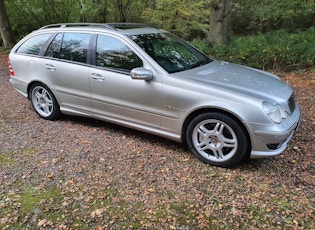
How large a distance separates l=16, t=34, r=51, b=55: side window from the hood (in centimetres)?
265

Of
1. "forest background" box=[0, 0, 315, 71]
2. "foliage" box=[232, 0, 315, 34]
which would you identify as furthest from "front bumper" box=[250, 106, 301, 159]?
"foliage" box=[232, 0, 315, 34]

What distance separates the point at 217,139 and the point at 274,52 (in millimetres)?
5216

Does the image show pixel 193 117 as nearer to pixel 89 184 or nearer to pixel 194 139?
pixel 194 139

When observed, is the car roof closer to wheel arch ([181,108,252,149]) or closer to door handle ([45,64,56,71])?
door handle ([45,64,56,71])

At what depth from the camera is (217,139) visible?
368 cm

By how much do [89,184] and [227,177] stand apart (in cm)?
158

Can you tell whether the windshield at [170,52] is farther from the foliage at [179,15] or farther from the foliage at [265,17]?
the foliage at [179,15]

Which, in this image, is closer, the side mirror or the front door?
the side mirror

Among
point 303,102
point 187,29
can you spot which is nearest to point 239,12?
point 187,29

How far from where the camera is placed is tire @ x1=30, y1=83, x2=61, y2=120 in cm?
521

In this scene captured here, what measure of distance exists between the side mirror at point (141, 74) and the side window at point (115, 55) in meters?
0.21

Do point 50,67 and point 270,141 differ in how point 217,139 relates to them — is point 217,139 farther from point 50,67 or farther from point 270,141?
point 50,67

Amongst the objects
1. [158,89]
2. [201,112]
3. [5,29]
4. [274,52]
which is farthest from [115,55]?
[5,29]

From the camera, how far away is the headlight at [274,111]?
3373mm
